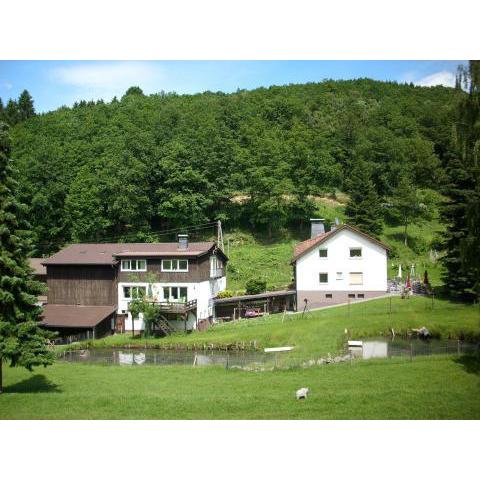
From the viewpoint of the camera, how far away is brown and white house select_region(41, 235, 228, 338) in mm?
22969

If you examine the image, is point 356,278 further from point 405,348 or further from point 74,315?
point 74,315

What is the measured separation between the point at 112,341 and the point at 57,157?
896cm

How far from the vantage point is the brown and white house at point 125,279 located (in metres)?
23.0

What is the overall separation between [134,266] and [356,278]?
39.6 ft

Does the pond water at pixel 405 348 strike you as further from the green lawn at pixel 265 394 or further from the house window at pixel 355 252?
the house window at pixel 355 252

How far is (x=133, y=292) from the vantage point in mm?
23031

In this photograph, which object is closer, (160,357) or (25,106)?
(25,106)

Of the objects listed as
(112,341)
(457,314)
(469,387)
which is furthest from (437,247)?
(112,341)

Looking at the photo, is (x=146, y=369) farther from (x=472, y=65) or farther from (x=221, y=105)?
(x=221, y=105)

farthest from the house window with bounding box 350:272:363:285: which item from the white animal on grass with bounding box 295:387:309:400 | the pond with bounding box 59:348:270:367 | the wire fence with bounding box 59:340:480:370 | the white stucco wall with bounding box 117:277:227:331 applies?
the white animal on grass with bounding box 295:387:309:400

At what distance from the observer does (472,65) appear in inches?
416

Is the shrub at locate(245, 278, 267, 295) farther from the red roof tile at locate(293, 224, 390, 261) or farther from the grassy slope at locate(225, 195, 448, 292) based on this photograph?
the red roof tile at locate(293, 224, 390, 261)

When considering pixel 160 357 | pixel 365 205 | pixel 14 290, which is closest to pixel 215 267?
pixel 160 357

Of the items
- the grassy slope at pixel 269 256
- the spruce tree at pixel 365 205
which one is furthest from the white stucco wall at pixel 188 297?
the spruce tree at pixel 365 205
